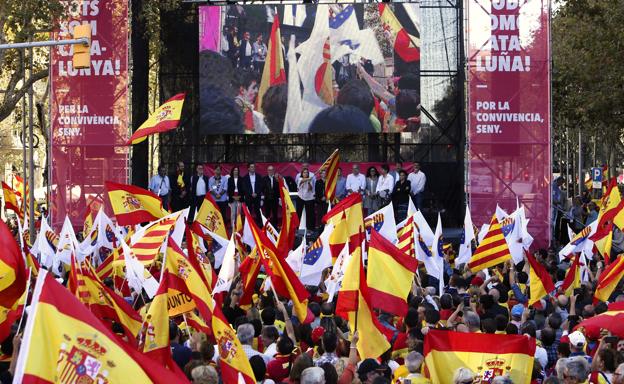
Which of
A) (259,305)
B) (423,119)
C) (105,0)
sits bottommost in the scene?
(259,305)

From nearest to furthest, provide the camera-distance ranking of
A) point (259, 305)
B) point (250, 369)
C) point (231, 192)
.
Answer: point (250, 369)
point (259, 305)
point (231, 192)

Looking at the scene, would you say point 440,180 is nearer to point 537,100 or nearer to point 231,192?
point 537,100

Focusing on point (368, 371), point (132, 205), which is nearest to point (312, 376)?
point (368, 371)

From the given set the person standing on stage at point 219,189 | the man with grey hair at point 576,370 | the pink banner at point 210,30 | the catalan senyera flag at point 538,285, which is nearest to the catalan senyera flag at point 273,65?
the pink banner at point 210,30

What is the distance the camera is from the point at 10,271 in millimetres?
10562

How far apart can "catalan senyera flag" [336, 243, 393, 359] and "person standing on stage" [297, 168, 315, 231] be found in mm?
15545

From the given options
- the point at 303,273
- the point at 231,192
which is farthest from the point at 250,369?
the point at 231,192

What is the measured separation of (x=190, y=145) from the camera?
31.4 metres

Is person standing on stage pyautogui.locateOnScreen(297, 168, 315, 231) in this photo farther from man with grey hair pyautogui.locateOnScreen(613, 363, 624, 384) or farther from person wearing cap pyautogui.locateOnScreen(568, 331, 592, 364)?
man with grey hair pyautogui.locateOnScreen(613, 363, 624, 384)

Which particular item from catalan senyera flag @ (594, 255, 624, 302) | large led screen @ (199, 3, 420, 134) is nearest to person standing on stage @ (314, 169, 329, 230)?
large led screen @ (199, 3, 420, 134)

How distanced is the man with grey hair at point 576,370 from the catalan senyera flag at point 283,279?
11.7 ft

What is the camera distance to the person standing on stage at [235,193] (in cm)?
2656

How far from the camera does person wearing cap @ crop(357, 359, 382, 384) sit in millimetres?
8852

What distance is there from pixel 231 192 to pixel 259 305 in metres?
13.5
